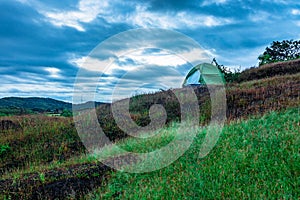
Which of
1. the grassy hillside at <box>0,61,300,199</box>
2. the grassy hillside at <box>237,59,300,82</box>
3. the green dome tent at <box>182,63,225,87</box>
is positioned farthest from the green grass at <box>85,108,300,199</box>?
the green dome tent at <box>182,63,225,87</box>

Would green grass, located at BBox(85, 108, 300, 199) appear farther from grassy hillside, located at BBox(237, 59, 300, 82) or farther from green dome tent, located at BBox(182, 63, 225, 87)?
green dome tent, located at BBox(182, 63, 225, 87)

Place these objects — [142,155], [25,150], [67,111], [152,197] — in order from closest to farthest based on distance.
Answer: [152,197]
[142,155]
[25,150]
[67,111]

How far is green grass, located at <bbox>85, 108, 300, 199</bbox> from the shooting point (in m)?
5.09

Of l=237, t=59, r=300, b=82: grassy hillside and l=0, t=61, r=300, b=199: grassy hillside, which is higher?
l=237, t=59, r=300, b=82: grassy hillside

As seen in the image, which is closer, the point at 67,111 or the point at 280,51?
the point at 67,111

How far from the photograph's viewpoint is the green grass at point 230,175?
5.09 meters

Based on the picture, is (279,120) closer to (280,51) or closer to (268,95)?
(268,95)

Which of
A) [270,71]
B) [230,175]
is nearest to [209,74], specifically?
[270,71]

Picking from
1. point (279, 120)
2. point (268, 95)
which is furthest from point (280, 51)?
point (279, 120)

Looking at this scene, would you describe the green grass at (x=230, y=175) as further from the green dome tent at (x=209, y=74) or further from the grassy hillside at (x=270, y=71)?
the green dome tent at (x=209, y=74)

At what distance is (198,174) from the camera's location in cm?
577

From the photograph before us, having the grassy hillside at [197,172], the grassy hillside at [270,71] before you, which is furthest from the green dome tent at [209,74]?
the grassy hillside at [197,172]

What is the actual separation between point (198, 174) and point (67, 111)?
14470mm

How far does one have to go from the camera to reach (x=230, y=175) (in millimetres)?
5574
